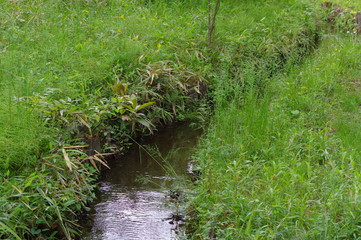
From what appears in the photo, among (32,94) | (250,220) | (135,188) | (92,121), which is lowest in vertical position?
(135,188)

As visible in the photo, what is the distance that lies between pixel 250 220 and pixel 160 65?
10.0 ft

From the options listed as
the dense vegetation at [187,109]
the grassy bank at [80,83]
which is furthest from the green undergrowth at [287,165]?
the grassy bank at [80,83]

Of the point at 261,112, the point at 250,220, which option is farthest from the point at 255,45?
the point at 250,220

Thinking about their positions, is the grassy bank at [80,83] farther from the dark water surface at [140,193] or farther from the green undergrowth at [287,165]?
the green undergrowth at [287,165]

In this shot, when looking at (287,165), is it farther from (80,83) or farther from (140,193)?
(80,83)

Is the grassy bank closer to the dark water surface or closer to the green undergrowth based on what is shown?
the dark water surface

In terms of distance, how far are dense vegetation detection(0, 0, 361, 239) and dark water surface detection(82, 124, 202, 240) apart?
0.64 feet

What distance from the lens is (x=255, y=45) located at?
743 centimetres

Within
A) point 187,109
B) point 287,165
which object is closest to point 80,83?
point 187,109

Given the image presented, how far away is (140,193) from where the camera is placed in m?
4.41

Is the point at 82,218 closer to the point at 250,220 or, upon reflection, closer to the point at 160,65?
the point at 250,220

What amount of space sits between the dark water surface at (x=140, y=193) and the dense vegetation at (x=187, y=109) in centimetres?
20

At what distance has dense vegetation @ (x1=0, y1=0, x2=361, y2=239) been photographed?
131 inches

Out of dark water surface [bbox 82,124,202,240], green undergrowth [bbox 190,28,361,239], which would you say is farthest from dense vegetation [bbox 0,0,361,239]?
dark water surface [bbox 82,124,202,240]
